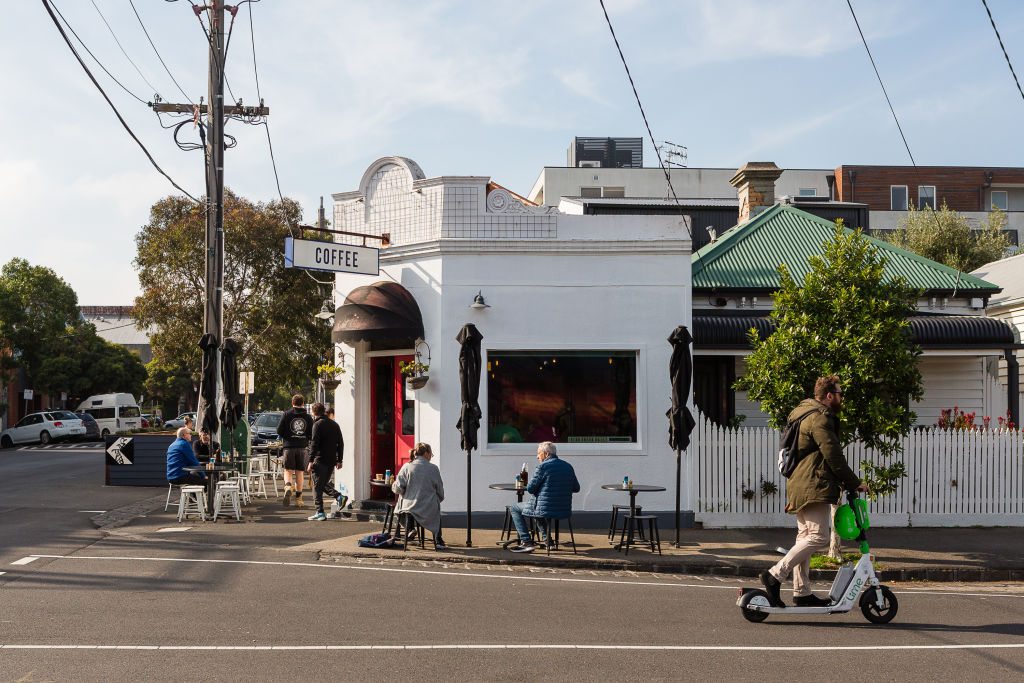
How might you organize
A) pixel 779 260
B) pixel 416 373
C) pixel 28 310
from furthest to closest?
pixel 28 310 → pixel 779 260 → pixel 416 373

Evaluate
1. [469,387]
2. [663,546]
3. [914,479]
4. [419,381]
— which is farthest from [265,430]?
[914,479]

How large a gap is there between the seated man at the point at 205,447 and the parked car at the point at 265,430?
15591 millimetres

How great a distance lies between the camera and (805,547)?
773 centimetres

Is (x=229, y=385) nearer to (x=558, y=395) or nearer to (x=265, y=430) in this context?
(x=558, y=395)

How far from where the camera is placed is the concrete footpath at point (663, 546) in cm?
1065

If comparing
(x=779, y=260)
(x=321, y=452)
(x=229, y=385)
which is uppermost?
(x=779, y=260)

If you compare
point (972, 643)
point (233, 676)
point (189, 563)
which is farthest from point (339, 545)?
point (972, 643)

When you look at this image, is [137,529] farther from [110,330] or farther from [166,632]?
[110,330]

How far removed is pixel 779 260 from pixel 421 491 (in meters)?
8.79

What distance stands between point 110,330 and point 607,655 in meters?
83.0

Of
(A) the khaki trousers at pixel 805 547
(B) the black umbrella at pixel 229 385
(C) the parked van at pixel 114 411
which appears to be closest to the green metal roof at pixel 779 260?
(B) the black umbrella at pixel 229 385

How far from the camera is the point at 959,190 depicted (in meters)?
47.8

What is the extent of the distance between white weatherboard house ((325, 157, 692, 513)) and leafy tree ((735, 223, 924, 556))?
2.03 metres

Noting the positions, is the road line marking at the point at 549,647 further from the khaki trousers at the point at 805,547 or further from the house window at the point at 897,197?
the house window at the point at 897,197
